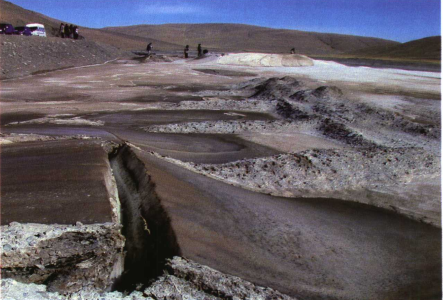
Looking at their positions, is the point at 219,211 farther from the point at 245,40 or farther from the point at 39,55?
the point at 245,40

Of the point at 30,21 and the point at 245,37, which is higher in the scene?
the point at 245,37

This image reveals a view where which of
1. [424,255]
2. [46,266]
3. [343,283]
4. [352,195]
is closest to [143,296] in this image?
[46,266]

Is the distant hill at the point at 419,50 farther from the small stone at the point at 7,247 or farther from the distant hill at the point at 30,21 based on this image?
the small stone at the point at 7,247

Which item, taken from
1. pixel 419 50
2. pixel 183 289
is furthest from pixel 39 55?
pixel 419 50

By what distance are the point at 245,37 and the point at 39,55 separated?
79.6m

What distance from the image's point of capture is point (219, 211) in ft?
11.0

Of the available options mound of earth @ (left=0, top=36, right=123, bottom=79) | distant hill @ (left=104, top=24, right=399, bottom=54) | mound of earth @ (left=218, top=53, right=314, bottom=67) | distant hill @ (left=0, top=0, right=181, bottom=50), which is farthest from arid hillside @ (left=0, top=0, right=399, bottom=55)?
mound of earth @ (left=0, top=36, right=123, bottom=79)

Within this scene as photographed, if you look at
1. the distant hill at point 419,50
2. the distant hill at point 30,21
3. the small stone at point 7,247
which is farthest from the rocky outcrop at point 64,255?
the distant hill at point 419,50

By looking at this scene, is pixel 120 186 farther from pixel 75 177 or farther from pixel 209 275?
pixel 209 275

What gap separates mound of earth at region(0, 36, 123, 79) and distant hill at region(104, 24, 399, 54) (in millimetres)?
57723

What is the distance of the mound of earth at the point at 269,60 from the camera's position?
2594cm

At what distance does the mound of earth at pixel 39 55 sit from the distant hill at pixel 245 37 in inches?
2273

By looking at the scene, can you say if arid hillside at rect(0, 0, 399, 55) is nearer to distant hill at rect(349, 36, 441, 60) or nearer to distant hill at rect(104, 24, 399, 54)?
distant hill at rect(104, 24, 399, 54)

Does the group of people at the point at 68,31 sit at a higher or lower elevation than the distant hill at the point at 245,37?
lower
